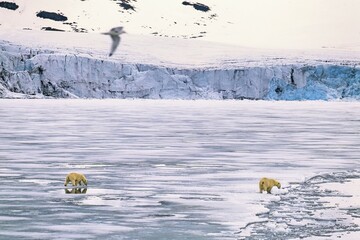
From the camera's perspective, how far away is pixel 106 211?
1008 cm

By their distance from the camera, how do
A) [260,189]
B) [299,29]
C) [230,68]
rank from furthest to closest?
[299,29], [230,68], [260,189]

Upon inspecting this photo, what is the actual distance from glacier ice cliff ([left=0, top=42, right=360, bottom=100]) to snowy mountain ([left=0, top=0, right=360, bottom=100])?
101 mm

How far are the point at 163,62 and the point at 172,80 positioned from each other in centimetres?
2056

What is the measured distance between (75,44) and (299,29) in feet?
201

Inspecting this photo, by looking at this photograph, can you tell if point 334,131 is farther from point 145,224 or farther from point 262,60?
point 262,60

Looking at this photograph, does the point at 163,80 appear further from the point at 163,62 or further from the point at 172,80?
the point at 163,62

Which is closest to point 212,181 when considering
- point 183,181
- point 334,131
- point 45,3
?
point 183,181

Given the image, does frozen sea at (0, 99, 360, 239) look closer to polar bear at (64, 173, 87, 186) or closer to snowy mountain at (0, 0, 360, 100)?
polar bear at (64, 173, 87, 186)

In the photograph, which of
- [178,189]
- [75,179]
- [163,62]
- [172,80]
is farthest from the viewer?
[163,62]

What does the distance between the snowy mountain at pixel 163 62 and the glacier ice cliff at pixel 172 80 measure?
101mm

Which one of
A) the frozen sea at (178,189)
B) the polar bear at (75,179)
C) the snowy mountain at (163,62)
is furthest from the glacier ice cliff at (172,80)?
the polar bear at (75,179)

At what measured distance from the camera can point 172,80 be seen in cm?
7912

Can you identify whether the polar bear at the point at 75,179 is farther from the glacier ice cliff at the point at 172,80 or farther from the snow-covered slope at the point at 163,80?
the glacier ice cliff at the point at 172,80

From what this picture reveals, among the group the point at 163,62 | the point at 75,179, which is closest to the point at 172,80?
the point at 163,62
